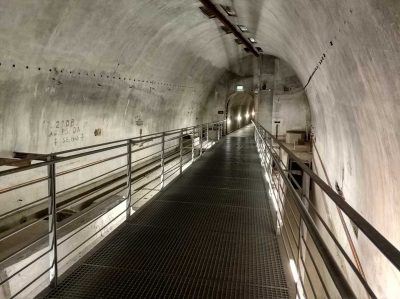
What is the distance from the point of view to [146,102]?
1150cm

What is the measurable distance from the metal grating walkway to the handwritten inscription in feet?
7.63

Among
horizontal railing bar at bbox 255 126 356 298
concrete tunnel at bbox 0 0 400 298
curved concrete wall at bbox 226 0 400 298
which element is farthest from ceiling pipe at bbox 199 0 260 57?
horizontal railing bar at bbox 255 126 356 298

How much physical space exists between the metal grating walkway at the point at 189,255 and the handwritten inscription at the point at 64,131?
233 centimetres

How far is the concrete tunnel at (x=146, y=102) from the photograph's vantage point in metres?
3.47

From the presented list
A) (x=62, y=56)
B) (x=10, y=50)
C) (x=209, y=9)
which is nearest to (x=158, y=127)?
(x=209, y=9)

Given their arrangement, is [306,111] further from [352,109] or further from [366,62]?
[366,62]

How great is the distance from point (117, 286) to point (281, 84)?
655 inches

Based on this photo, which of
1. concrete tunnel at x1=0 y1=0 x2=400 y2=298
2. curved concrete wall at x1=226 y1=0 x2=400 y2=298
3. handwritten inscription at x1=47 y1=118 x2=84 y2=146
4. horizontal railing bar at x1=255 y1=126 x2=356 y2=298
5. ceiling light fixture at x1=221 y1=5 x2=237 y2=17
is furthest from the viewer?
ceiling light fixture at x1=221 y1=5 x2=237 y2=17

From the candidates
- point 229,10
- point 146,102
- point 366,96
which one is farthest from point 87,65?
point 366,96

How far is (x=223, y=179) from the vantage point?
26.4ft

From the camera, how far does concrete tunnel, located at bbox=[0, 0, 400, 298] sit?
3.47 meters

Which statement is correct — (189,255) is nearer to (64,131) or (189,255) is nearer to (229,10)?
(64,131)

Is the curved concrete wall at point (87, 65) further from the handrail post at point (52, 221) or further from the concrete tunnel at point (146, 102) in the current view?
the handrail post at point (52, 221)

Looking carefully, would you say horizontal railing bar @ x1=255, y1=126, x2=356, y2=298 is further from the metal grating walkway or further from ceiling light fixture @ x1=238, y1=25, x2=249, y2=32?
ceiling light fixture @ x1=238, y1=25, x2=249, y2=32
